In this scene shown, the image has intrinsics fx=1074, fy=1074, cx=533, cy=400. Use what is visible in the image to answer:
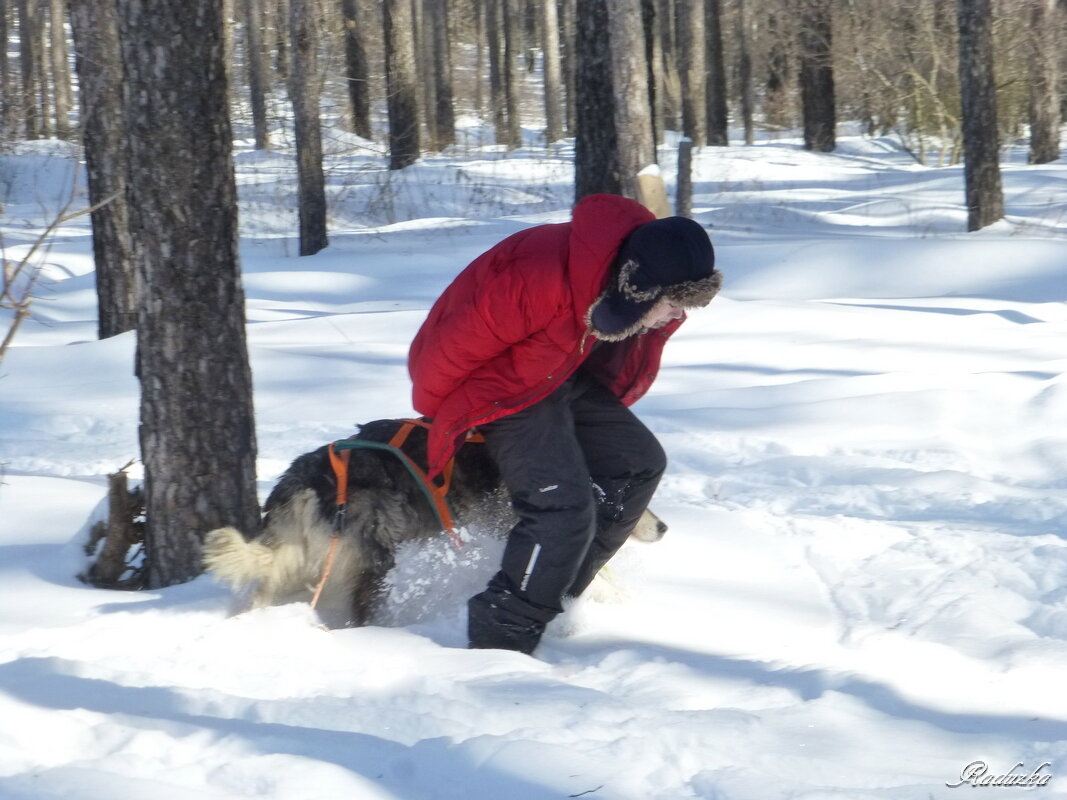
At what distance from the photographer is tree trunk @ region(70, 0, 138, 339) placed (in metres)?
6.54

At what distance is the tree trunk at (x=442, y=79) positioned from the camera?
23484mm

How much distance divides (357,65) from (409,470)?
19.0 metres

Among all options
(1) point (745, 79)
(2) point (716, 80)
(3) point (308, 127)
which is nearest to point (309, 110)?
(3) point (308, 127)

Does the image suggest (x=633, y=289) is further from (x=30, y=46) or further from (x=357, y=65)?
(x=30, y=46)

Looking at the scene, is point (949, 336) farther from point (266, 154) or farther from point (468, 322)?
point (266, 154)

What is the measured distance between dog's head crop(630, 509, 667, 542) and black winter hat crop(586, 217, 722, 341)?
1.18 m

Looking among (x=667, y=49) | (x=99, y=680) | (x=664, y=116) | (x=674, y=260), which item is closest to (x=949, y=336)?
(x=674, y=260)

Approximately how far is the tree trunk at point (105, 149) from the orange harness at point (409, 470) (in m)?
3.63

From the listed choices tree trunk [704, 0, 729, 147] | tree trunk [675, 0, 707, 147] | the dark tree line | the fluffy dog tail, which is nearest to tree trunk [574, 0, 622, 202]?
the dark tree line

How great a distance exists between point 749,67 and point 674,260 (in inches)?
1046

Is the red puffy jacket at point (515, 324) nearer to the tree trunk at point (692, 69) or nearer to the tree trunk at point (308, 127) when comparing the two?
the tree trunk at point (308, 127)

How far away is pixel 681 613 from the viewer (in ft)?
11.1
